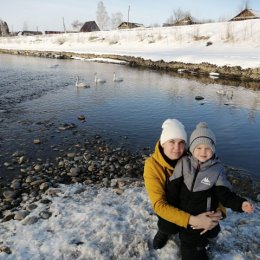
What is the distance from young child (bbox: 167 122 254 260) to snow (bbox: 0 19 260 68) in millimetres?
32114

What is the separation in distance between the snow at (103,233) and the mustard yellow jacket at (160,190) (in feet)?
3.69

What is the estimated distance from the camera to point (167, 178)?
4.57 metres

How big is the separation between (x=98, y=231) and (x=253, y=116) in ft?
46.9

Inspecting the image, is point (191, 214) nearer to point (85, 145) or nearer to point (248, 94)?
point (85, 145)

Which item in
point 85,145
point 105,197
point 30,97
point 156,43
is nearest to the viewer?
point 105,197

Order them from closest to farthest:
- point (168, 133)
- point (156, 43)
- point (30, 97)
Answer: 1. point (168, 133)
2. point (30, 97)
3. point (156, 43)

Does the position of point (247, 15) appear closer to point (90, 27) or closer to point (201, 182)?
Answer: point (90, 27)

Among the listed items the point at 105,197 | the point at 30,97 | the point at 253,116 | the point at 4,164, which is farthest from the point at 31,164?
the point at 253,116

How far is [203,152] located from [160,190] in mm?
841

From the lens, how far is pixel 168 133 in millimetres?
4488

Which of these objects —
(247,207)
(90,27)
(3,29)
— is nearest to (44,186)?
(247,207)

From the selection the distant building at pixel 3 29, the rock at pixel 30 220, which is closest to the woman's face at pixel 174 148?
the rock at pixel 30 220

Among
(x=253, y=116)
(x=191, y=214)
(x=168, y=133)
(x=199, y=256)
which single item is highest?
(x=168, y=133)

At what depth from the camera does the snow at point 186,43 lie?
41031 mm
